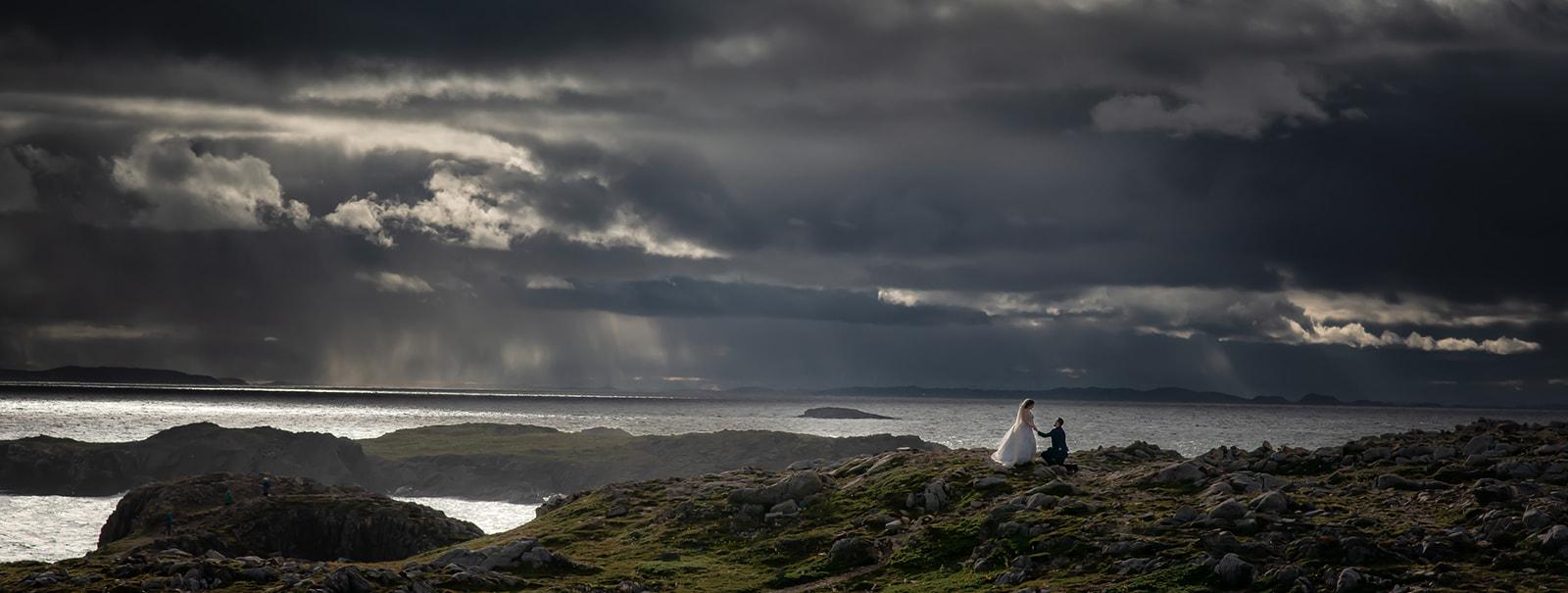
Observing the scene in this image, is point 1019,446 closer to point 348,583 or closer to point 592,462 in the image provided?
point 348,583

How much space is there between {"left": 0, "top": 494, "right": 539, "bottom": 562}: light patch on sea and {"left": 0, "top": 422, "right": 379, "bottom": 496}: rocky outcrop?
4.96 m

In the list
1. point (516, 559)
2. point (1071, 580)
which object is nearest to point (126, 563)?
point (516, 559)

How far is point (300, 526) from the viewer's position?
63.2 m

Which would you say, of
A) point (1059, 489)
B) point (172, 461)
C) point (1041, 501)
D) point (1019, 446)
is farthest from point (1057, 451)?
point (172, 461)

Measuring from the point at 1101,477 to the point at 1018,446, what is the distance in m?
3.23

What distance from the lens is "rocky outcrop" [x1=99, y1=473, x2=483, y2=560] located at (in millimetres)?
61000

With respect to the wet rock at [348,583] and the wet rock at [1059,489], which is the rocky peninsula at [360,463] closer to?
the wet rock at [1059,489]

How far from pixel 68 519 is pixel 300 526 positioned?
214 ft

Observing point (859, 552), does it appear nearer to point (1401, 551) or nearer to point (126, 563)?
point (1401, 551)

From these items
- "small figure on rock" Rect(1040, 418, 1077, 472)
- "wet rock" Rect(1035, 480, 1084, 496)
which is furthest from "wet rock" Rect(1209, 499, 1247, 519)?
"small figure on rock" Rect(1040, 418, 1077, 472)

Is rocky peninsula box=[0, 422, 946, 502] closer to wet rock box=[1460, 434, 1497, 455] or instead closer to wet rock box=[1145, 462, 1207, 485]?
wet rock box=[1145, 462, 1207, 485]

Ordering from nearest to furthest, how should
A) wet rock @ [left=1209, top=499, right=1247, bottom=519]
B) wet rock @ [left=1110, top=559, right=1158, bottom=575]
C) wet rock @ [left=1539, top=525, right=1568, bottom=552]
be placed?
1. wet rock @ [left=1539, top=525, right=1568, bottom=552]
2. wet rock @ [left=1110, top=559, right=1158, bottom=575]
3. wet rock @ [left=1209, top=499, right=1247, bottom=519]

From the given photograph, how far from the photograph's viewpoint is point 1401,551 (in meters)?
29.1

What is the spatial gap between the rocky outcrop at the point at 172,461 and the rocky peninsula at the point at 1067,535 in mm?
103341
